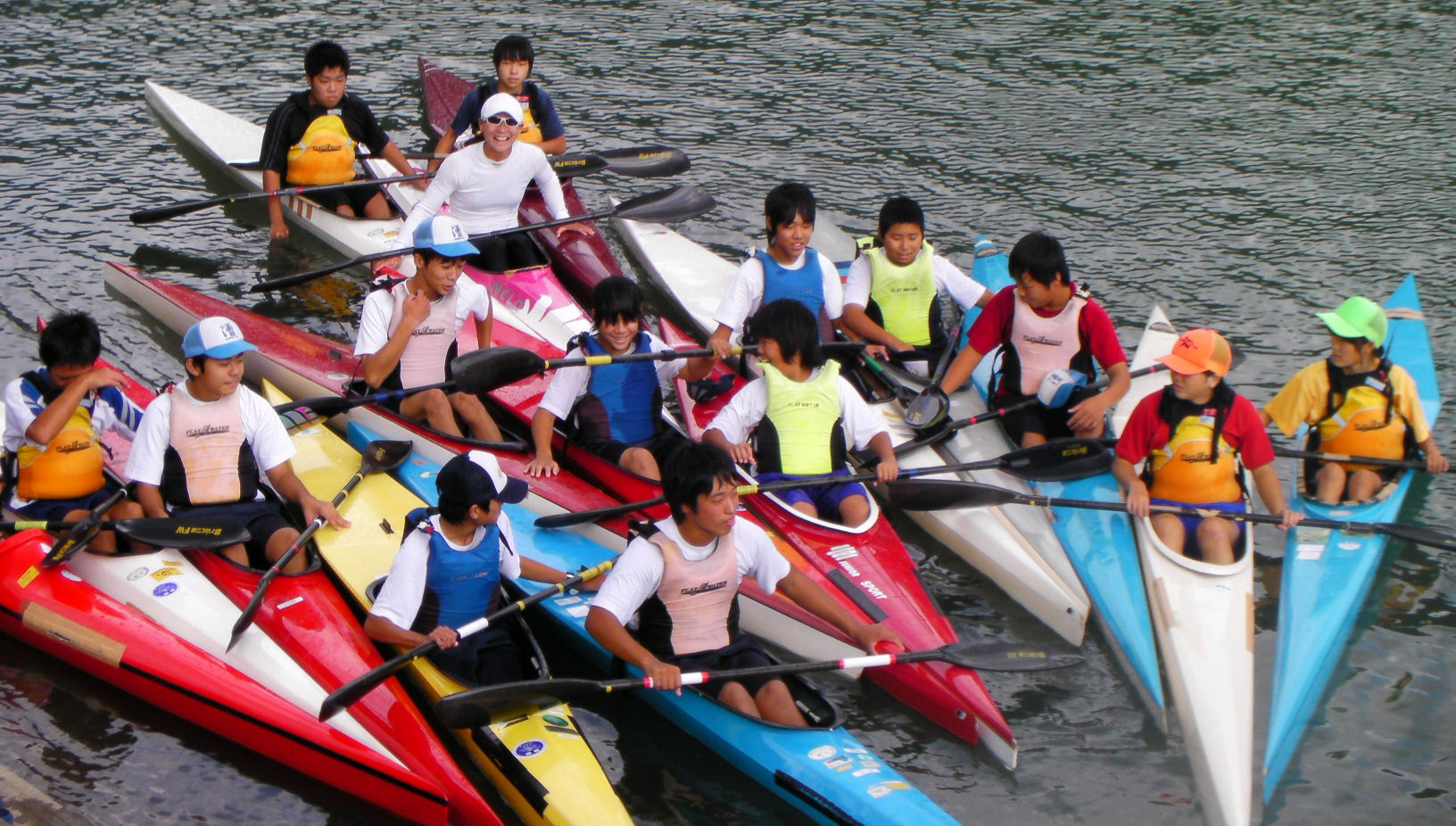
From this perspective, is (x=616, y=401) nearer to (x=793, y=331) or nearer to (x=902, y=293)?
(x=793, y=331)

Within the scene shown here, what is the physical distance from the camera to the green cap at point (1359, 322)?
6195 mm

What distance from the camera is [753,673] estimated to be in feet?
15.5

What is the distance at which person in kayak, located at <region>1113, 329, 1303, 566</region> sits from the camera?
18.9 feet

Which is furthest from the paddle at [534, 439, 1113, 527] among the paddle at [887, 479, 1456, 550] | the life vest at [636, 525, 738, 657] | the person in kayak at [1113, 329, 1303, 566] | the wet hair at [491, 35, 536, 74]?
the wet hair at [491, 35, 536, 74]

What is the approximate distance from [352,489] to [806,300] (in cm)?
255

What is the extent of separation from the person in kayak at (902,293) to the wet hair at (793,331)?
1531 mm

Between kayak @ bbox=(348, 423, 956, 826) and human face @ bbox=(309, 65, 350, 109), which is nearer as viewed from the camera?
kayak @ bbox=(348, 423, 956, 826)

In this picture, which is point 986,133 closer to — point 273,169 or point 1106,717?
point 273,169

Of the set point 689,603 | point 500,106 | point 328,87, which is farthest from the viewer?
point 328,87

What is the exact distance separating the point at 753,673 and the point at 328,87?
5.76 meters

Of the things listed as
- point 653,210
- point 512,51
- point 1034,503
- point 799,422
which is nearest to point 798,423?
point 799,422

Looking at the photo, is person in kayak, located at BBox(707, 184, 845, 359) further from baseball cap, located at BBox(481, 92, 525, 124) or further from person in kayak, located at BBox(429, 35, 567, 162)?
person in kayak, located at BBox(429, 35, 567, 162)

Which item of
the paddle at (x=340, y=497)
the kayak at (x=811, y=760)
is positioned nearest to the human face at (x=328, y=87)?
the paddle at (x=340, y=497)

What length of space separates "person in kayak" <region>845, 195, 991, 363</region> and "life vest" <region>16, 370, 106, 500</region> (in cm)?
386
